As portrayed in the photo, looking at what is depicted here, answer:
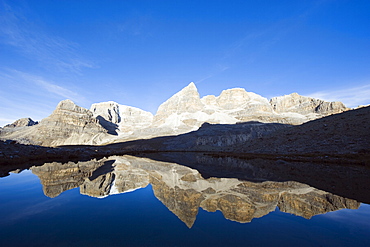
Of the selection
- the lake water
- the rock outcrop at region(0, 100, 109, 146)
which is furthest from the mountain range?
the lake water

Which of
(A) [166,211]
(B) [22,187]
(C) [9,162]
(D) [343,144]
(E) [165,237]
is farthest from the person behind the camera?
(D) [343,144]

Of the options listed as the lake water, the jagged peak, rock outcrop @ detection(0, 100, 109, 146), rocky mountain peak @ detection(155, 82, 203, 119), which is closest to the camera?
Answer: the lake water

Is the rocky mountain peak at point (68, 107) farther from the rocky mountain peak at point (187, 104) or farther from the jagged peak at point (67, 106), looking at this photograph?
the rocky mountain peak at point (187, 104)

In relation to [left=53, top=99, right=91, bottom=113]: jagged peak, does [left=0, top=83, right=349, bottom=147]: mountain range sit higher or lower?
lower

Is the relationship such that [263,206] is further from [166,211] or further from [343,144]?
[343,144]

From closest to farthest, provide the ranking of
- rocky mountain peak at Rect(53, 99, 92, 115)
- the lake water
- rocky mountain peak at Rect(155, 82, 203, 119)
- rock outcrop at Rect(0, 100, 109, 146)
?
the lake water, rock outcrop at Rect(0, 100, 109, 146), rocky mountain peak at Rect(53, 99, 92, 115), rocky mountain peak at Rect(155, 82, 203, 119)

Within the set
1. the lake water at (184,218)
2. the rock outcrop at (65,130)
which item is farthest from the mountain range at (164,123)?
the lake water at (184,218)

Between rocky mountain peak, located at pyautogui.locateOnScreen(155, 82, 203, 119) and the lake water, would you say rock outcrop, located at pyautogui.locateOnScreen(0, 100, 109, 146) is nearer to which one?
rocky mountain peak, located at pyautogui.locateOnScreen(155, 82, 203, 119)

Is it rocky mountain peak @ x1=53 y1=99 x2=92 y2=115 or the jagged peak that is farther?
the jagged peak

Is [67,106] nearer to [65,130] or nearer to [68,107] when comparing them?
[68,107]

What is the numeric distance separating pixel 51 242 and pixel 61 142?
13931 cm

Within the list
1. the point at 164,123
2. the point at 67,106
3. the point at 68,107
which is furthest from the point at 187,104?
the point at 67,106

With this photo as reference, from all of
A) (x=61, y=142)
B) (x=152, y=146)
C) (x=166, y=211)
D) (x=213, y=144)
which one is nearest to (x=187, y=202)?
(x=166, y=211)

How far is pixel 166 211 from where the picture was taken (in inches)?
279
